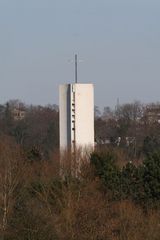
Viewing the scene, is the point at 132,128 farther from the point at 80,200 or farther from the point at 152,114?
the point at 80,200

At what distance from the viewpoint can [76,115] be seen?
33.5 metres

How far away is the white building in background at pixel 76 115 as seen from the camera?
3347cm

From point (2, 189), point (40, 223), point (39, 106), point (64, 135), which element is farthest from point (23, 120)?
point (40, 223)

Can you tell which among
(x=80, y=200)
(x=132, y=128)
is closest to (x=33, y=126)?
(x=132, y=128)

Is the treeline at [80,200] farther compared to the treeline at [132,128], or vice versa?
the treeline at [132,128]

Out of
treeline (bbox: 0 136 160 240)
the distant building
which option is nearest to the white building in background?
treeline (bbox: 0 136 160 240)

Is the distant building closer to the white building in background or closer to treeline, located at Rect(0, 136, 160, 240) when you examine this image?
treeline, located at Rect(0, 136, 160, 240)

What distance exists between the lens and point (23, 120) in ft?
233

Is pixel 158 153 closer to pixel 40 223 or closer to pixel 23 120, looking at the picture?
pixel 40 223

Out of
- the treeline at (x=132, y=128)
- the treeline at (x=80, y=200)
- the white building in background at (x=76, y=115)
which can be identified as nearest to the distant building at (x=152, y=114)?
the treeline at (x=132, y=128)

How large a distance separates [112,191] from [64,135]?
272 inches

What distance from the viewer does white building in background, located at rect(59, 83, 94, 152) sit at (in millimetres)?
33469

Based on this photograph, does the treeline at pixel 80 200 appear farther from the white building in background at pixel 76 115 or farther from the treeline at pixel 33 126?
the treeline at pixel 33 126

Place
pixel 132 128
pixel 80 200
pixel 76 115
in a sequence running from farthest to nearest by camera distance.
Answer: pixel 132 128 < pixel 76 115 < pixel 80 200
